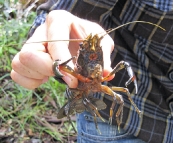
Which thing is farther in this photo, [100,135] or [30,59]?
[100,135]

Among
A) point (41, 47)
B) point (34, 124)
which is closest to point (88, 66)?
point (41, 47)

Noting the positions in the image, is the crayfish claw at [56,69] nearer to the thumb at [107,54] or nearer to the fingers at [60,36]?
the fingers at [60,36]

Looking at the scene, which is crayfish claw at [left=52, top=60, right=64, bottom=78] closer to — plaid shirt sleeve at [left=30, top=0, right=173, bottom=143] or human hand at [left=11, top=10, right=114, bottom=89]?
human hand at [left=11, top=10, right=114, bottom=89]

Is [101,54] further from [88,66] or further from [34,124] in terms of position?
[34,124]

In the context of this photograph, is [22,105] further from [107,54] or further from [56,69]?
[56,69]

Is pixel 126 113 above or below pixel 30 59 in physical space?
below

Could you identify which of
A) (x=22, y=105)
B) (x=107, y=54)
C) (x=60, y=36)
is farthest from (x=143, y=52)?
(x=22, y=105)

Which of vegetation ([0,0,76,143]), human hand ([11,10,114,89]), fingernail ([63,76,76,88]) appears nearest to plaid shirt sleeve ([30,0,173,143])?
human hand ([11,10,114,89])
